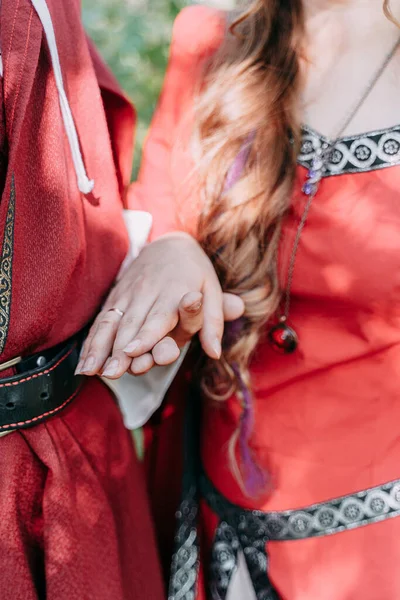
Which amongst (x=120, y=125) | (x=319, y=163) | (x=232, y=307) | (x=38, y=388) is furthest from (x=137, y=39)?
(x=38, y=388)

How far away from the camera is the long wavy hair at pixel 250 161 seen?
846 millimetres

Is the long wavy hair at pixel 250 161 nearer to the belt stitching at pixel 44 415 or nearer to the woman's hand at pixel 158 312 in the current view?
the woman's hand at pixel 158 312

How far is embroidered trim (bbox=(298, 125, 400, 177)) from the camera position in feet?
2.55

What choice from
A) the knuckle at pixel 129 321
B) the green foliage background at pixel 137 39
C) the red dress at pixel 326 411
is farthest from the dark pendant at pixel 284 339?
the green foliage background at pixel 137 39

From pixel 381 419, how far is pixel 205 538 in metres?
0.35

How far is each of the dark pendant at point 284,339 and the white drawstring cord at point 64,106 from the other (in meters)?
0.33

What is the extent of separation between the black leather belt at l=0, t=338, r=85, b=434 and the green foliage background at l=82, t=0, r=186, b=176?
47.2 inches

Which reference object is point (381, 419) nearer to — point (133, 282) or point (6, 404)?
point (133, 282)

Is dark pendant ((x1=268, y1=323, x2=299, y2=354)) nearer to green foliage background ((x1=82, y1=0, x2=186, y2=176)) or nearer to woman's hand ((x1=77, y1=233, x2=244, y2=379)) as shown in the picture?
woman's hand ((x1=77, y1=233, x2=244, y2=379))

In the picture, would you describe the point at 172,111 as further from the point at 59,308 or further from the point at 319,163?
the point at 59,308


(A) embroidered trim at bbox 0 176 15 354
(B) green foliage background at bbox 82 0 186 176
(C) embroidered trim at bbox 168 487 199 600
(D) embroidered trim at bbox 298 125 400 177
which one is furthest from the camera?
(B) green foliage background at bbox 82 0 186 176

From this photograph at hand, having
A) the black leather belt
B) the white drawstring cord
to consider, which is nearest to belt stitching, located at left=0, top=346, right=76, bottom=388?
the black leather belt

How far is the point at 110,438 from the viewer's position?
81 cm

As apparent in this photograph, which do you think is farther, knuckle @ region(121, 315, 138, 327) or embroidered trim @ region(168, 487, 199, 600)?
embroidered trim @ region(168, 487, 199, 600)
